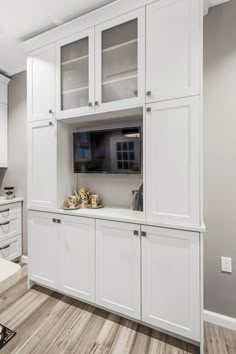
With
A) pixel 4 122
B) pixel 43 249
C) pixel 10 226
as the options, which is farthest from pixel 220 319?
pixel 4 122

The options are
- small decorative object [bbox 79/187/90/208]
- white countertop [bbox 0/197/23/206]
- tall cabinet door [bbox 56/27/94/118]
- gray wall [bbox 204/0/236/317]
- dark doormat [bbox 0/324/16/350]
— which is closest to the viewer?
dark doormat [bbox 0/324/16/350]

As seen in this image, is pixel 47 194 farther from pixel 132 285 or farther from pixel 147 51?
pixel 147 51

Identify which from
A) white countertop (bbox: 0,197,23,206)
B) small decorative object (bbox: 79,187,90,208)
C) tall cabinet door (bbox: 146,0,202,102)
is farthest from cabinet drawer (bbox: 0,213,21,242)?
tall cabinet door (bbox: 146,0,202,102)

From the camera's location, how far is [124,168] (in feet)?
6.19

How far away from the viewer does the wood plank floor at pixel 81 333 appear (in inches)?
56.1

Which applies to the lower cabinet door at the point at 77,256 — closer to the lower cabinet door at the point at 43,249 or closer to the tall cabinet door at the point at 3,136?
the lower cabinet door at the point at 43,249

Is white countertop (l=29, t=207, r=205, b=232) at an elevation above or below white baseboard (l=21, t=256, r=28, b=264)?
above

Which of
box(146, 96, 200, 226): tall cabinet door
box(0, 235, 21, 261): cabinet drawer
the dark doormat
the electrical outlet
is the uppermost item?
box(146, 96, 200, 226): tall cabinet door

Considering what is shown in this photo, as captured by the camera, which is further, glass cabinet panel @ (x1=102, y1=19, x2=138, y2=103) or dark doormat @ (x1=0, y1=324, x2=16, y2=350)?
glass cabinet panel @ (x1=102, y1=19, x2=138, y2=103)

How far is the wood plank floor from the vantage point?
142cm

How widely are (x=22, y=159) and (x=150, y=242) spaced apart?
2.10m

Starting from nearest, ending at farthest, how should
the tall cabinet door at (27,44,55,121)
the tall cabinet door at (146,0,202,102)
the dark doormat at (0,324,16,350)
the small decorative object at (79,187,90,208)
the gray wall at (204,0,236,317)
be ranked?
the tall cabinet door at (146,0,202,102)
the dark doormat at (0,324,16,350)
the gray wall at (204,0,236,317)
the tall cabinet door at (27,44,55,121)
the small decorative object at (79,187,90,208)

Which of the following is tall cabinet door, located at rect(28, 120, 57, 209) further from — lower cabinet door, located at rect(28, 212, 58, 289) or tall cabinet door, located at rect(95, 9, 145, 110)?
tall cabinet door, located at rect(95, 9, 145, 110)

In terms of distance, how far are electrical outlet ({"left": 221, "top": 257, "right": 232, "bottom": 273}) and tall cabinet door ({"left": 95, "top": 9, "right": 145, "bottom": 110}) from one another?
143 centimetres
